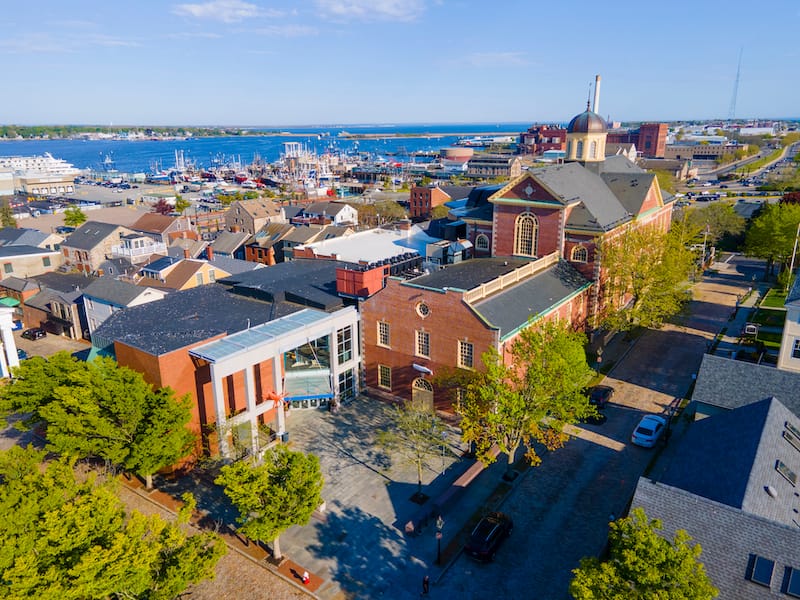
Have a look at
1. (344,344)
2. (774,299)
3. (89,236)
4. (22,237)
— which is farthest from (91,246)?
(774,299)

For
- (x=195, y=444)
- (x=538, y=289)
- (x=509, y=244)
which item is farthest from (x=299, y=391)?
(x=509, y=244)

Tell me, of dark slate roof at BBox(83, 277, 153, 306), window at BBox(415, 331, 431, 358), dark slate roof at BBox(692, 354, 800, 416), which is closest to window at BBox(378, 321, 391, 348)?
window at BBox(415, 331, 431, 358)

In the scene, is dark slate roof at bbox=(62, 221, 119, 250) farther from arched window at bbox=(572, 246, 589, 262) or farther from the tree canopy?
arched window at bbox=(572, 246, 589, 262)

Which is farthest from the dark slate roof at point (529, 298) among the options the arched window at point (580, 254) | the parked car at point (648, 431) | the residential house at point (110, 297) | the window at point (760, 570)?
the residential house at point (110, 297)

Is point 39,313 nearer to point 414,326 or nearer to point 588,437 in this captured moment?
point 414,326

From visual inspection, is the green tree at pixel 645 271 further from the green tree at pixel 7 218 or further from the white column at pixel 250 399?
the green tree at pixel 7 218
